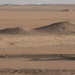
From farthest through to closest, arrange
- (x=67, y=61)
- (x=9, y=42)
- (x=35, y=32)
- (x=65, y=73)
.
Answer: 1. (x=35, y=32)
2. (x=9, y=42)
3. (x=67, y=61)
4. (x=65, y=73)

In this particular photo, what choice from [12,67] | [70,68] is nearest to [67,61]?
[70,68]

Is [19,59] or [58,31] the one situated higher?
[19,59]

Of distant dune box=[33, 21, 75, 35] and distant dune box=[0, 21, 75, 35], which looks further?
distant dune box=[33, 21, 75, 35]

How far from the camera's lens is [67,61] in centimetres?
1534

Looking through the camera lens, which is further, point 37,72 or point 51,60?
point 51,60

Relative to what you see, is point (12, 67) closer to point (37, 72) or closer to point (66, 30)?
point (37, 72)

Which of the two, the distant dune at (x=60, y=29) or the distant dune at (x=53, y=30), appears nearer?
the distant dune at (x=53, y=30)

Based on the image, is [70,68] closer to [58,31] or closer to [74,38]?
[74,38]

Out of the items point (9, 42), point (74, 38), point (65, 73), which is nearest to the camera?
point (65, 73)

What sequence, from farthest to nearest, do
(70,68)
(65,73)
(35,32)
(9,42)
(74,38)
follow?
(35,32) → (74,38) → (9,42) → (70,68) → (65,73)

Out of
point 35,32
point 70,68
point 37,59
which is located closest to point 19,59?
point 37,59

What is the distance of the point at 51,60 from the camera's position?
51.4 ft

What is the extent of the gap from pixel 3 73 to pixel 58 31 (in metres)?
15.8

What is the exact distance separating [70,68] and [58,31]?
1451cm
